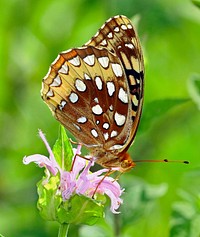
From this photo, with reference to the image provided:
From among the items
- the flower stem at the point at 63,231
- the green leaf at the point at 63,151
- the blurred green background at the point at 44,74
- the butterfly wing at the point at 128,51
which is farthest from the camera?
the blurred green background at the point at 44,74

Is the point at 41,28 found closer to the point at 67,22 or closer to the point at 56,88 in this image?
the point at 67,22

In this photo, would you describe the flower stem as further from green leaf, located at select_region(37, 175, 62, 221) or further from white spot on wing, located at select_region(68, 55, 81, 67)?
white spot on wing, located at select_region(68, 55, 81, 67)

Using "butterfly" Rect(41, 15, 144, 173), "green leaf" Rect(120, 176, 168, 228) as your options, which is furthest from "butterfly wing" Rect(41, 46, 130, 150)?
"green leaf" Rect(120, 176, 168, 228)

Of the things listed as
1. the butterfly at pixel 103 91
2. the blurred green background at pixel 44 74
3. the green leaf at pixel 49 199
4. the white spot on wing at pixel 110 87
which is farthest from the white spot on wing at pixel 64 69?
the blurred green background at pixel 44 74

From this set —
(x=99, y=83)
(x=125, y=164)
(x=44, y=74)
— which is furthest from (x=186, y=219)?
(x=44, y=74)

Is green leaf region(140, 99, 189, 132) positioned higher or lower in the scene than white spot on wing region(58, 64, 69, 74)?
lower

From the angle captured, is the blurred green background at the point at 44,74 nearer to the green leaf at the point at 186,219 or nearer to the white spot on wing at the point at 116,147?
the green leaf at the point at 186,219
